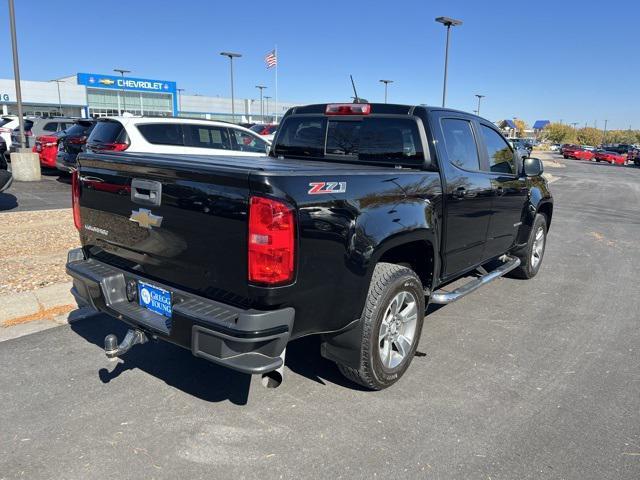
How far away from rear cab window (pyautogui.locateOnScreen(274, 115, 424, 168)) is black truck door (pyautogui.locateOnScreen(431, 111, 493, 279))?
0.77 feet

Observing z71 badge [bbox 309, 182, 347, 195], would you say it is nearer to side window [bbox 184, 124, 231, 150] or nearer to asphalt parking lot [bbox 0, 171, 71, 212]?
side window [bbox 184, 124, 231, 150]

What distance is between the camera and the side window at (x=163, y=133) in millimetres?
9586

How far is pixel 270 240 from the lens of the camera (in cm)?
255

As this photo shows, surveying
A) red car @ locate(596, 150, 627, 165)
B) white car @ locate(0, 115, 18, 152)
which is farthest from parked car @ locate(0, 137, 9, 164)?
red car @ locate(596, 150, 627, 165)

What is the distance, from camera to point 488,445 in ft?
9.63

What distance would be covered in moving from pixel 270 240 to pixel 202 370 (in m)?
1.68

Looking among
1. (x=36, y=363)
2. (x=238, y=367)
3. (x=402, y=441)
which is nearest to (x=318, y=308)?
(x=238, y=367)

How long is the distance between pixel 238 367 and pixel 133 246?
1176 millimetres

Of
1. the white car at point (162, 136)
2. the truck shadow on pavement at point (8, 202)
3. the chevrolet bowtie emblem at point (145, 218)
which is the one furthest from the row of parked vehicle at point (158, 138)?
the chevrolet bowtie emblem at point (145, 218)

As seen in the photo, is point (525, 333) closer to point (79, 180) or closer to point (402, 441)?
point (402, 441)

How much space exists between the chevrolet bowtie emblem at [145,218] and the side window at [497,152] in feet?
11.0

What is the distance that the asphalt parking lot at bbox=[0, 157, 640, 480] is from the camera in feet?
8.98

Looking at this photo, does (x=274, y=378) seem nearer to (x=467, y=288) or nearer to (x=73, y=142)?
(x=467, y=288)

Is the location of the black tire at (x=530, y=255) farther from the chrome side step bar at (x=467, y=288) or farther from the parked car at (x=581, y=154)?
the parked car at (x=581, y=154)
